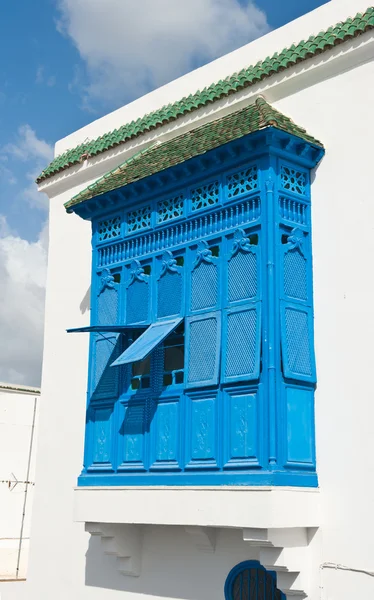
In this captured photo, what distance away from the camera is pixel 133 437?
7.87 m

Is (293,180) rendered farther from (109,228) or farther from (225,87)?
(109,228)

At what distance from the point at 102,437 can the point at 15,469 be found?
7352 mm

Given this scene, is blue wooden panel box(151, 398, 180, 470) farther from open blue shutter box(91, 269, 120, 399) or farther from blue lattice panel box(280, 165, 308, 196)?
blue lattice panel box(280, 165, 308, 196)

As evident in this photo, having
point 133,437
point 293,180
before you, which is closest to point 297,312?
point 293,180

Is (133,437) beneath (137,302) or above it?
beneath

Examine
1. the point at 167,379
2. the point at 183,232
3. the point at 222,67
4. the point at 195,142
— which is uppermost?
the point at 222,67

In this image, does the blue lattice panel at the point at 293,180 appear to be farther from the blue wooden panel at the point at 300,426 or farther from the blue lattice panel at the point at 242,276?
the blue wooden panel at the point at 300,426

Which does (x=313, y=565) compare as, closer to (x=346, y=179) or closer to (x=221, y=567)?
(x=221, y=567)

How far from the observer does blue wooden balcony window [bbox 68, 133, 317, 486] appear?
6910mm

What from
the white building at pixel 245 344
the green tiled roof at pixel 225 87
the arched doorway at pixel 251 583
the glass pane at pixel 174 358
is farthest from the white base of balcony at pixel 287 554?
the green tiled roof at pixel 225 87

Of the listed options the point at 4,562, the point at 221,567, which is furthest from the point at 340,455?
the point at 4,562

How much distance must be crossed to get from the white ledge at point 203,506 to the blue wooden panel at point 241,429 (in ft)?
0.87

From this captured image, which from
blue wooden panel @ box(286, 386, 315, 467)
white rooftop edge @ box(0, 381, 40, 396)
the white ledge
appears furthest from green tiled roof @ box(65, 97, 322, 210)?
white rooftop edge @ box(0, 381, 40, 396)

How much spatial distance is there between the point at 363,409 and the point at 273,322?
107cm
